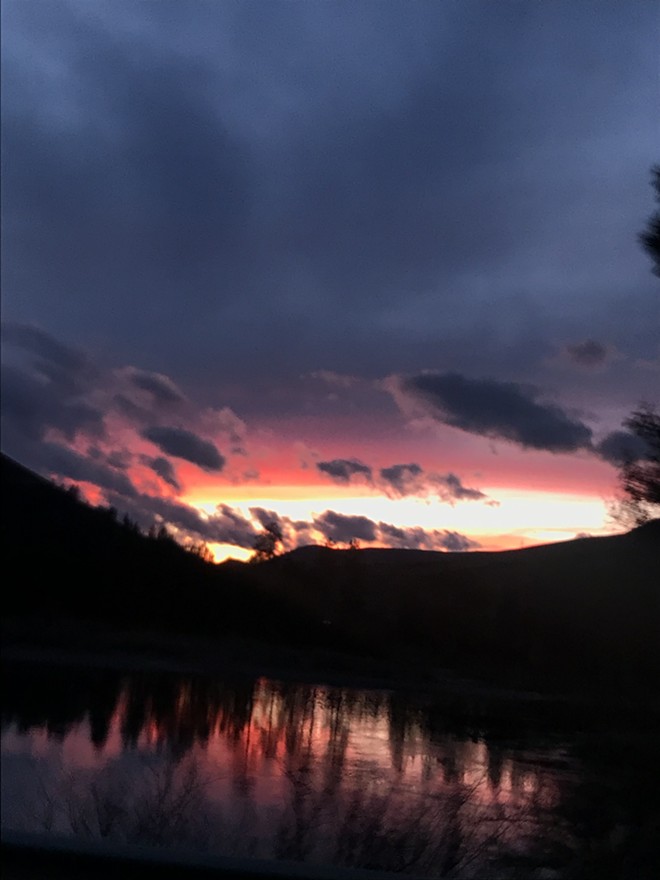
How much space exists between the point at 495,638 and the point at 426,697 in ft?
10.5

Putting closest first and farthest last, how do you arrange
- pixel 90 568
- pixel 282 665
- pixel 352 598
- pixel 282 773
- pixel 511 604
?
1. pixel 282 773
2. pixel 90 568
3. pixel 282 665
4. pixel 511 604
5. pixel 352 598

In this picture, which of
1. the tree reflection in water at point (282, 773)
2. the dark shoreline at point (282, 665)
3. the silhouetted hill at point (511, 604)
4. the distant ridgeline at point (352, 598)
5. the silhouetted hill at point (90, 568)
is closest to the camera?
the tree reflection in water at point (282, 773)

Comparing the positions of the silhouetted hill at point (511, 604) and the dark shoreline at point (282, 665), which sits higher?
the silhouetted hill at point (511, 604)

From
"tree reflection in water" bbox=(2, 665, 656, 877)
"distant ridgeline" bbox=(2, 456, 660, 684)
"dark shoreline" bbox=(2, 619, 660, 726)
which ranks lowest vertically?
"tree reflection in water" bbox=(2, 665, 656, 877)

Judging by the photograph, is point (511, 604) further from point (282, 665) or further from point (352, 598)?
point (352, 598)

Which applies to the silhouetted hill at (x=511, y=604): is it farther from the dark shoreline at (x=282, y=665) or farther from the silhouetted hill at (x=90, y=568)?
the silhouetted hill at (x=90, y=568)

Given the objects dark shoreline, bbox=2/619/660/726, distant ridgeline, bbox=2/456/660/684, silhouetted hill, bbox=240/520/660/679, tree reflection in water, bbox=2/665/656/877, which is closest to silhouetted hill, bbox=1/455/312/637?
distant ridgeline, bbox=2/456/660/684

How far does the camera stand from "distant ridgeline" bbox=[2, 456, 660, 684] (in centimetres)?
1869

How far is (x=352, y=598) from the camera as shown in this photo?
40469 mm

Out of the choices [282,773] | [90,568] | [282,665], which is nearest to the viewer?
[282,773]

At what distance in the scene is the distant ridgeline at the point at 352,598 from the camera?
61.3ft

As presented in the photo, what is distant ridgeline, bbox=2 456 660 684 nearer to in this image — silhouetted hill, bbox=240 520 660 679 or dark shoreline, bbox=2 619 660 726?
silhouetted hill, bbox=240 520 660 679

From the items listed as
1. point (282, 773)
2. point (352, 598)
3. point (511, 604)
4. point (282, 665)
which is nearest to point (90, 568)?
point (282, 773)

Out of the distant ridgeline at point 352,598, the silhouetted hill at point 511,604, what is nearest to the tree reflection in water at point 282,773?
the distant ridgeline at point 352,598
